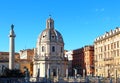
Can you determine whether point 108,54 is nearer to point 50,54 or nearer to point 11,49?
point 50,54

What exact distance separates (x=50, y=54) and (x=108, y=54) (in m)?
22.9

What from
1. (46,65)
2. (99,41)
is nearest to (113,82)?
(99,41)

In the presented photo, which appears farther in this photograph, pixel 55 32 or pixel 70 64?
pixel 70 64

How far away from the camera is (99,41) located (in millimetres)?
93250

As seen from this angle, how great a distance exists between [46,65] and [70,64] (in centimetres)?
1323

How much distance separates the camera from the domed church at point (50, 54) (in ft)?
339

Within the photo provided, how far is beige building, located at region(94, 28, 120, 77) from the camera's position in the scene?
8077 cm

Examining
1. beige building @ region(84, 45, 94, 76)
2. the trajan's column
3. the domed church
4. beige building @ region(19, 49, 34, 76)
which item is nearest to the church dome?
the domed church

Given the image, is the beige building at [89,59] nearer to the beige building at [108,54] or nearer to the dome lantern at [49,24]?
the beige building at [108,54]

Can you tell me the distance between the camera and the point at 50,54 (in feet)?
344

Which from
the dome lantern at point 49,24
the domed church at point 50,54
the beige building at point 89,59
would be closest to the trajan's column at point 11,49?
the domed church at point 50,54

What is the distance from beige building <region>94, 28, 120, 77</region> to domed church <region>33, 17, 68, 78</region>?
12.9m

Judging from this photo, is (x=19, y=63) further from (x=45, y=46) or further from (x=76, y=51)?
(x=76, y=51)

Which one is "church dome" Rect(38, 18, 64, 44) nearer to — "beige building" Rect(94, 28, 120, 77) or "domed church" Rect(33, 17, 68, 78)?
"domed church" Rect(33, 17, 68, 78)
